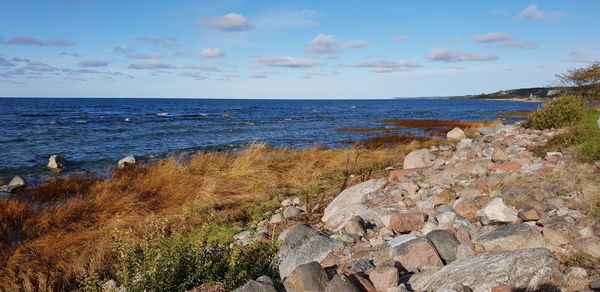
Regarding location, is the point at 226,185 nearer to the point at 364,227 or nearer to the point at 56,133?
the point at 364,227

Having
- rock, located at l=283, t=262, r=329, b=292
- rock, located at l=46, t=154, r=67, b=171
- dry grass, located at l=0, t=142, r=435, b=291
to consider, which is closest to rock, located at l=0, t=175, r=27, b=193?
dry grass, located at l=0, t=142, r=435, b=291

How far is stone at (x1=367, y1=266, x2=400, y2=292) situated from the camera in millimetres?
3871

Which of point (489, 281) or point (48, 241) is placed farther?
point (48, 241)

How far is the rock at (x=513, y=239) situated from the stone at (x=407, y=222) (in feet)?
3.30

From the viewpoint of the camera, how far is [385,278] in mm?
3906

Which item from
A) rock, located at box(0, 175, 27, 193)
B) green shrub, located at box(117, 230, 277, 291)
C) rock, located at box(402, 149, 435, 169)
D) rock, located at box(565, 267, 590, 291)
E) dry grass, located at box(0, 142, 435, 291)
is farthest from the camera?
rock, located at box(0, 175, 27, 193)

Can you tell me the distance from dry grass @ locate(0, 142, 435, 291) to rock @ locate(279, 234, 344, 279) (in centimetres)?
169

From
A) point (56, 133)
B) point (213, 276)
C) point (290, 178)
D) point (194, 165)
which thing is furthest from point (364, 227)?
point (56, 133)

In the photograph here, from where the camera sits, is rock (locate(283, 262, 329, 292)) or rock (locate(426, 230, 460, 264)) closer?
rock (locate(283, 262, 329, 292))

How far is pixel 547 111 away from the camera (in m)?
20.1

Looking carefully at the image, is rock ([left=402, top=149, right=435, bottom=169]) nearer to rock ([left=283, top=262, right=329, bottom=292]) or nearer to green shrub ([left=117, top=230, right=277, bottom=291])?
green shrub ([left=117, top=230, right=277, bottom=291])

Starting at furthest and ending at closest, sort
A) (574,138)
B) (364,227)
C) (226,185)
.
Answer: (574,138) < (226,185) < (364,227)

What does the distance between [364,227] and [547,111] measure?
1786 centimetres

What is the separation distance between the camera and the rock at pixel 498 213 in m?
5.30
